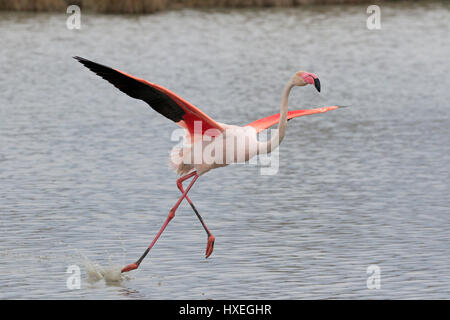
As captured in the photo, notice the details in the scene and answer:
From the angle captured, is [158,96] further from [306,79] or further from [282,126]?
[306,79]

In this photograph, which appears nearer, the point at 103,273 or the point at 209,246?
the point at 103,273

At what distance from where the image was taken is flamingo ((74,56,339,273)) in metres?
8.76

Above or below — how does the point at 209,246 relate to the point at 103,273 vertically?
above

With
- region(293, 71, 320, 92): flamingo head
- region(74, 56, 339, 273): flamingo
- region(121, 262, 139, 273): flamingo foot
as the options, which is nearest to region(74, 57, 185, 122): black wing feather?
region(74, 56, 339, 273): flamingo

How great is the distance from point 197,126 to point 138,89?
0.85 metres

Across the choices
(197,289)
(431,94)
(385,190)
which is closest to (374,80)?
(431,94)

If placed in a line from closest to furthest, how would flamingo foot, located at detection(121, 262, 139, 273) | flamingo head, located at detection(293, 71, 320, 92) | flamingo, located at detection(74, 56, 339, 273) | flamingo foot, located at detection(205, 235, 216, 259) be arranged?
flamingo head, located at detection(293, 71, 320, 92) < flamingo, located at detection(74, 56, 339, 273) < flamingo foot, located at detection(121, 262, 139, 273) < flamingo foot, located at detection(205, 235, 216, 259)

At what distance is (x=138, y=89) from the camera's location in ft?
29.1

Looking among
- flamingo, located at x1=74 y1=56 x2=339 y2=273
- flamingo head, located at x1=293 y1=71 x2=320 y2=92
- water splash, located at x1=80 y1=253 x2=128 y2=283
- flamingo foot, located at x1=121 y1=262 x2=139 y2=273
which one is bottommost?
water splash, located at x1=80 y1=253 x2=128 y2=283

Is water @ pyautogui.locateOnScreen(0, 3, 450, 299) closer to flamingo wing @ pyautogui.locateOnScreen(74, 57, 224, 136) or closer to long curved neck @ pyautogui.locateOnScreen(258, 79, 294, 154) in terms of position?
long curved neck @ pyautogui.locateOnScreen(258, 79, 294, 154)

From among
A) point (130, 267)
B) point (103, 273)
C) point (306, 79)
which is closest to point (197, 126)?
point (306, 79)

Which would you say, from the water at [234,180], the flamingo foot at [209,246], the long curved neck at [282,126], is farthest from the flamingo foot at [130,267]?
the long curved neck at [282,126]

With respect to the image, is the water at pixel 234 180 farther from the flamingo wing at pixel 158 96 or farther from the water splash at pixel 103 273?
the flamingo wing at pixel 158 96

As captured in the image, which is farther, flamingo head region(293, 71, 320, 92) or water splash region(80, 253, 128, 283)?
Answer: water splash region(80, 253, 128, 283)
